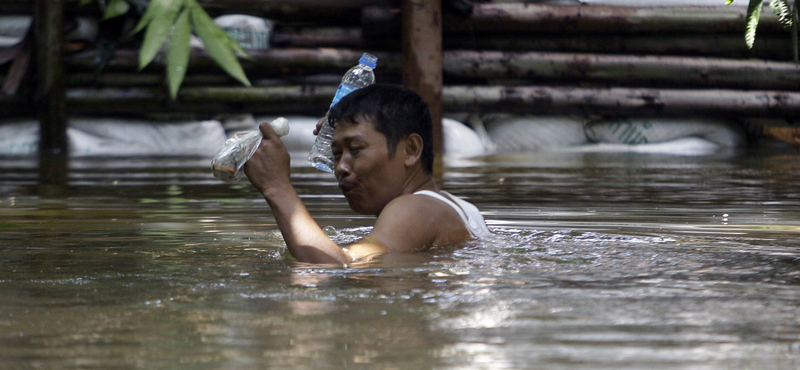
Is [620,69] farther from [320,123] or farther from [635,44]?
[320,123]

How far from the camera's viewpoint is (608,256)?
278 centimetres

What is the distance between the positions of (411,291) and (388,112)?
0.98m

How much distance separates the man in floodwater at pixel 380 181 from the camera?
9.06 ft

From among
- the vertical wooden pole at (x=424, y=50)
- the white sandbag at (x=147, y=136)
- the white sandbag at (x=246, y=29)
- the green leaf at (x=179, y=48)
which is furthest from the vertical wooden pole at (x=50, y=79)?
the vertical wooden pole at (x=424, y=50)

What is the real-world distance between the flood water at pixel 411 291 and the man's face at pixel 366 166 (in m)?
0.28

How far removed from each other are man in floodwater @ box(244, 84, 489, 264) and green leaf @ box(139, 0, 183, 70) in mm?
4470

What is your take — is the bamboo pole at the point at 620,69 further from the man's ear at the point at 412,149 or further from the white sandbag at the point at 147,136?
the man's ear at the point at 412,149

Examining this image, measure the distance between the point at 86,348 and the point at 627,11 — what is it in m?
8.80

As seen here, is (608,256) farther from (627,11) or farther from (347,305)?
(627,11)

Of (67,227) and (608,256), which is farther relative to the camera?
(67,227)

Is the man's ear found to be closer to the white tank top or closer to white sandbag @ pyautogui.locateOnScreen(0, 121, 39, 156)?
the white tank top

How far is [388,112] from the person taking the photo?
303 centimetres

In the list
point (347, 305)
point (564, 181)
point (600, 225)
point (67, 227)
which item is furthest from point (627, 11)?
point (347, 305)

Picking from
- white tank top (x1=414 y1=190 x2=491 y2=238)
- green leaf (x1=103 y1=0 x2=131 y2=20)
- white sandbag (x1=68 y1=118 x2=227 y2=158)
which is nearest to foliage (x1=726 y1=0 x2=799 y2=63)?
white tank top (x1=414 y1=190 x2=491 y2=238)
